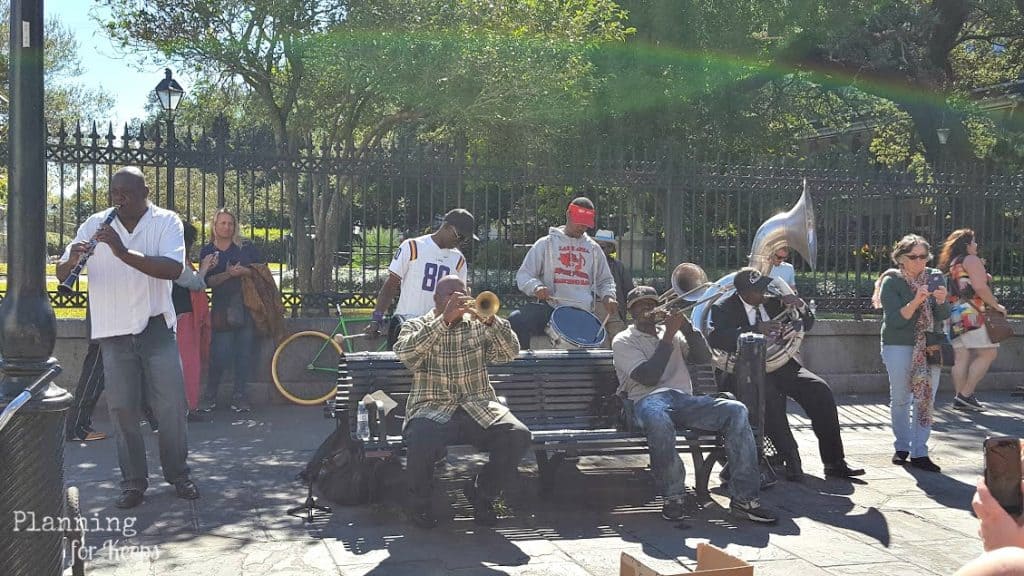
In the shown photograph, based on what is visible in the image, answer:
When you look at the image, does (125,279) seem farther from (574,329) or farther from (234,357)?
(234,357)

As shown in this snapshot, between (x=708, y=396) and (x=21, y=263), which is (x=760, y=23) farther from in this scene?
(x=21, y=263)

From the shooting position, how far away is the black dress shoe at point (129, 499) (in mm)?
6172

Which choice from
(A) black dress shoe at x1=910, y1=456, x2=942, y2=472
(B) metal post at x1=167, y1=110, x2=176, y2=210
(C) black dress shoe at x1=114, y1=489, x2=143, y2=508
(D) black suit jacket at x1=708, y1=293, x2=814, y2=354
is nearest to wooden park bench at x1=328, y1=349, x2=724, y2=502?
(D) black suit jacket at x1=708, y1=293, x2=814, y2=354

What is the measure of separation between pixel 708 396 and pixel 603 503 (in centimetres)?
96

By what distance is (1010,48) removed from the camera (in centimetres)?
2712

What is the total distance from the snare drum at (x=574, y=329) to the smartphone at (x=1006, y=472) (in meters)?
5.55

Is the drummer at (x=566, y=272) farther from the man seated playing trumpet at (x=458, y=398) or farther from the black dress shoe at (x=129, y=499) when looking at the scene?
the black dress shoe at (x=129, y=499)

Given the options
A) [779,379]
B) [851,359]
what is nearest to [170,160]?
[779,379]

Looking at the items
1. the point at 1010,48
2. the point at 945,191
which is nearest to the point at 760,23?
the point at 1010,48

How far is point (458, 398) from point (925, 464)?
3.78m

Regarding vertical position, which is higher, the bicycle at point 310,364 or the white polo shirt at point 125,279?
the white polo shirt at point 125,279

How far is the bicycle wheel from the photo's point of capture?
33.5 ft

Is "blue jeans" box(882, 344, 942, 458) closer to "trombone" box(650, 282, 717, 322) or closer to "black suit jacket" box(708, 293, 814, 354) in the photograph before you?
"black suit jacket" box(708, 293, 814, 354)

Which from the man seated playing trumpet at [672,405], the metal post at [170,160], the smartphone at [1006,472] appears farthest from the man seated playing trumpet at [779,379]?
the metal post at [170,160]
